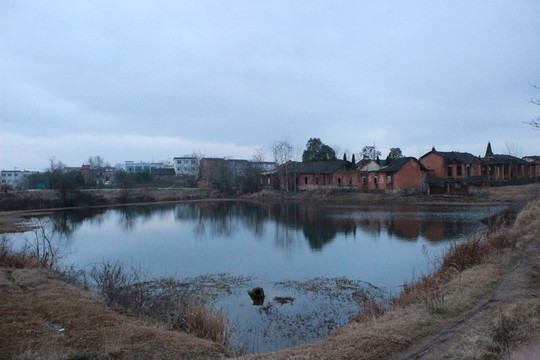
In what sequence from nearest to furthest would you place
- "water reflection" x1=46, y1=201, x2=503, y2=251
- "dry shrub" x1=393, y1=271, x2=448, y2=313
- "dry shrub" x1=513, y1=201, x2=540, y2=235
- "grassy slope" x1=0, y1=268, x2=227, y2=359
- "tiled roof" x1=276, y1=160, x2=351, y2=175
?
"grassy slope" x1=0, y1=268, x2=227, y2=359 < "dry shrub" x1=393, y1=271, x2=448, y2=313 < "dry shrub" x1=513, y1=201, x2=540, y2=235 < "water reflection" x1=46, y1=201, x2=503, y2=251 < "tiled roof" x1=276, y1=160, x2=351, y2=175

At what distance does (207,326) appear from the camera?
23.6ft

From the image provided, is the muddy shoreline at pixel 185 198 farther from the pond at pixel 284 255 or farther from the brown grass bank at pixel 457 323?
the brown grass bank at pixel 457 323

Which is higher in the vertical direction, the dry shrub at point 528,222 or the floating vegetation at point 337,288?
the dry shrub at point 528,222

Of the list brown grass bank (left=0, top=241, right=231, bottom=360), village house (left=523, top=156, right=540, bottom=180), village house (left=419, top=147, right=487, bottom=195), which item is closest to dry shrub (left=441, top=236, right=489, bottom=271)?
brown grass bank (left=0, top=241, right=231, bottom=360)

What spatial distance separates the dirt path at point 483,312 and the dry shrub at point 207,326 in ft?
11.4

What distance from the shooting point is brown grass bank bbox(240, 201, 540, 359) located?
4.77 meters

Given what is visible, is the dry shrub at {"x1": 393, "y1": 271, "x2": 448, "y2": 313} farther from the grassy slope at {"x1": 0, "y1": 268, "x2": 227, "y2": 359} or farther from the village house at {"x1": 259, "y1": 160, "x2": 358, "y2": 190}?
the village house at {"x1": 259, "y1": 160, "x2": 358, "y2": 190}

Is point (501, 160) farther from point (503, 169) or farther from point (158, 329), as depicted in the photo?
point (158, 329)

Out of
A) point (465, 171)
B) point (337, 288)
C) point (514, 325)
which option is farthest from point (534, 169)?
point (514, 325)

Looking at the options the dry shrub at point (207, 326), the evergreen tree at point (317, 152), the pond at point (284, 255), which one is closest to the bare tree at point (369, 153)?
the evergreen tree at point (317, 152)

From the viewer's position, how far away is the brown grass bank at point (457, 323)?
188 inches

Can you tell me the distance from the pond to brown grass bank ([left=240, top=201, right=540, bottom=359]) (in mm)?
1995

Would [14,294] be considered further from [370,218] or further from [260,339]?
[370,218]

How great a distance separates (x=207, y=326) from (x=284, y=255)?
9.82 metres
